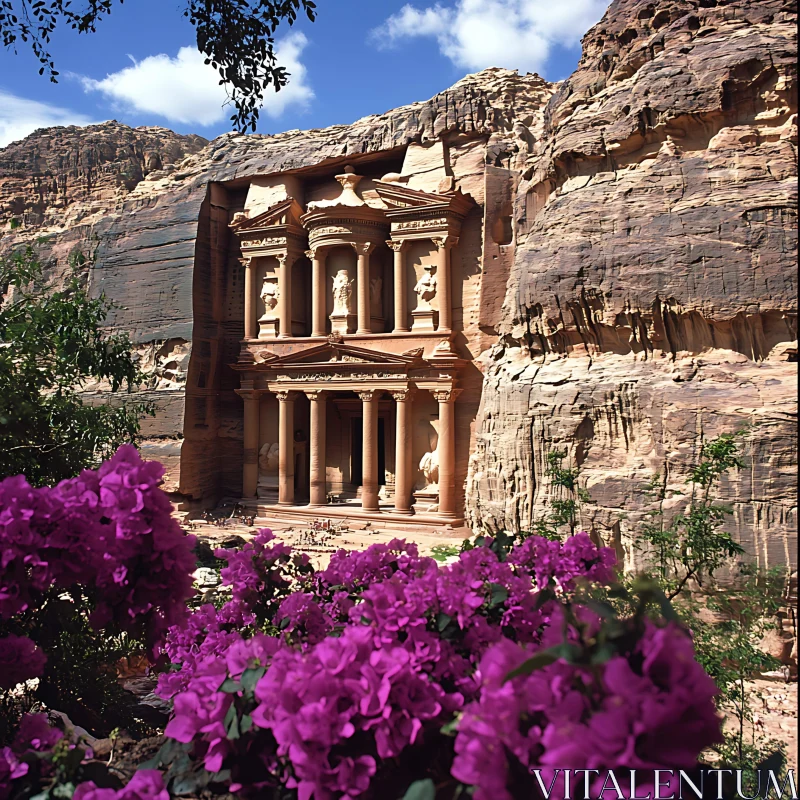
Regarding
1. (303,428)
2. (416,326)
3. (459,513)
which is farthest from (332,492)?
(416,326)

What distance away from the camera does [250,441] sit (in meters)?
20.6

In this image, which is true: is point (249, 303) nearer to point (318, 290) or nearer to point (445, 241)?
point (318, 290)

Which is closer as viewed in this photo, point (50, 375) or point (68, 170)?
point (50, 375)

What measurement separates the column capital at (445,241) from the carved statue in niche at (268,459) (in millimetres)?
8820

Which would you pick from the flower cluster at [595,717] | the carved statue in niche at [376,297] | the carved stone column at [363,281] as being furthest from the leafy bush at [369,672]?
the carved statue in niche at [376,297]

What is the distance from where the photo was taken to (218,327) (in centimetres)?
2155

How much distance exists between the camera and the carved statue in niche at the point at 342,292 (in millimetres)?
19906

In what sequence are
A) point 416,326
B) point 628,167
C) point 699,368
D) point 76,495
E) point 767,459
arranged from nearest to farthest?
1. point 76,495
2. point 767,459
3. point 699,368
4. point 628,167
5. point 416,326

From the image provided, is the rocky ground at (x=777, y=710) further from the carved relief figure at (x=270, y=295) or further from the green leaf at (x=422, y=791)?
the carved relief figure at (x=270, y=295)

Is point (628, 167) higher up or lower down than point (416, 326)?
higher up

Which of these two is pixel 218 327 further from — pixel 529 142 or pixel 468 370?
pixel 529 142

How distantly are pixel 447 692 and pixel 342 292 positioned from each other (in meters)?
18.1

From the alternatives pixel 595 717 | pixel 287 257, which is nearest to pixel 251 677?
pixel 595 717

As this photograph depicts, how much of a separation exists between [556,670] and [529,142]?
730 inches
